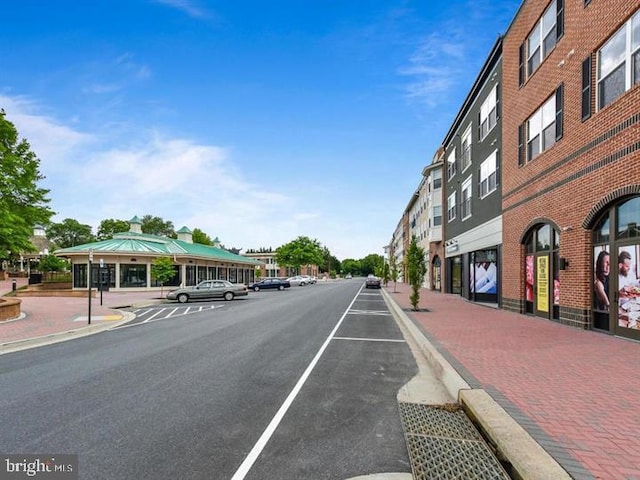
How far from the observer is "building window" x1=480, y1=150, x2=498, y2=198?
19344mm

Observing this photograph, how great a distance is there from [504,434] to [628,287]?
780 cm

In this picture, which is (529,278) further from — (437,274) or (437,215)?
(437,274)

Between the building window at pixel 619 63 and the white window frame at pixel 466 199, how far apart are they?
13.2 meters

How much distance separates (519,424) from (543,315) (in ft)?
36.7

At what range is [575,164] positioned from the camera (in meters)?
11.8

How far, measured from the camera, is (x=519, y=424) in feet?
14.5

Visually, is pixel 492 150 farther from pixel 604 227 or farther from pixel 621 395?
pixel 621 395

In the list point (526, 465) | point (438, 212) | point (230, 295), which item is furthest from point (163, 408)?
point (438, 212)

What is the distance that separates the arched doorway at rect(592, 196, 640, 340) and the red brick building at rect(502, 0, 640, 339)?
1.0 inches

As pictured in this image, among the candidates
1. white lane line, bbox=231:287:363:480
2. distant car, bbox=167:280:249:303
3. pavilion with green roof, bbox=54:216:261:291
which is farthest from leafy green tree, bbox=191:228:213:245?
white lane line, bbox=231:287:363:480

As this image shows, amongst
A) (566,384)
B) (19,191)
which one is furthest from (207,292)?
(566,384)

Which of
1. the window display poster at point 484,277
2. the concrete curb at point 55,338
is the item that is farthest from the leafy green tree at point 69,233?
the window display poster at point 484,277

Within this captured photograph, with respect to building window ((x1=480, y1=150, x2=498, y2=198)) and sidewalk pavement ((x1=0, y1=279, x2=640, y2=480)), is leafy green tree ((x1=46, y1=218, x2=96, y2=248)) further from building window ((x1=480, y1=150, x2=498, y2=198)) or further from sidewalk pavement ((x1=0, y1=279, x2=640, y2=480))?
building window ((x1=480, y1=150, x2=498, y2=198))

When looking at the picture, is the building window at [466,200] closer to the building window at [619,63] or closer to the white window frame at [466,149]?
the white window frame at [466,149]
